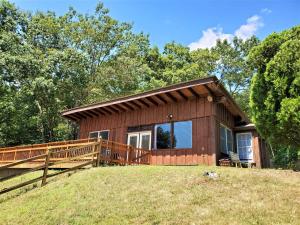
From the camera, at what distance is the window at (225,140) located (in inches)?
548

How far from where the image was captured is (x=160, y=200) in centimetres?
671

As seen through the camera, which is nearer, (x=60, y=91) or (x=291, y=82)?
(x=291, y=82)

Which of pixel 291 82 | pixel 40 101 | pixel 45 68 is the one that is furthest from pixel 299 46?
pixel 40 101

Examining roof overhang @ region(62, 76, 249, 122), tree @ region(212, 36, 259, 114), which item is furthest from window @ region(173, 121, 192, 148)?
tree @ region(212, 36, 259, 114)

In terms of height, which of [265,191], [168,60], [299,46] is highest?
[168,60]

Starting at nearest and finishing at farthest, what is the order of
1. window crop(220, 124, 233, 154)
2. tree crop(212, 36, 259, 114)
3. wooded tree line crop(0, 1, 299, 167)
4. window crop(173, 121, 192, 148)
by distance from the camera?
window crop(173, 121, 192, 148) → window crop(220, 124, 233, 154) → wooded tree line crop(0, 1, 299, 167) → tree crop(212, 36, 259, 114)

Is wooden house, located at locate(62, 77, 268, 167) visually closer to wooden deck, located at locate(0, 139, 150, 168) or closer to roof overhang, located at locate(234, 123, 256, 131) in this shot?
roof overhang, located at locate(234, 123, 256, 131)

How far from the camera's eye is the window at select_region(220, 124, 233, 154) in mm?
13914

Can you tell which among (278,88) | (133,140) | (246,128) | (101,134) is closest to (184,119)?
(133,140)

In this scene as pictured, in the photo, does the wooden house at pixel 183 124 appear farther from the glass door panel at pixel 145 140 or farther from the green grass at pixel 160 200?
the green grass at pixel 160 200

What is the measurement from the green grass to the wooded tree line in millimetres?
16194

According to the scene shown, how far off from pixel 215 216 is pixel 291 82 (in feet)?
16.4

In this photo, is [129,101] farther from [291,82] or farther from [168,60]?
[168,60]

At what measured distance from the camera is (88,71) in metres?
30.7
